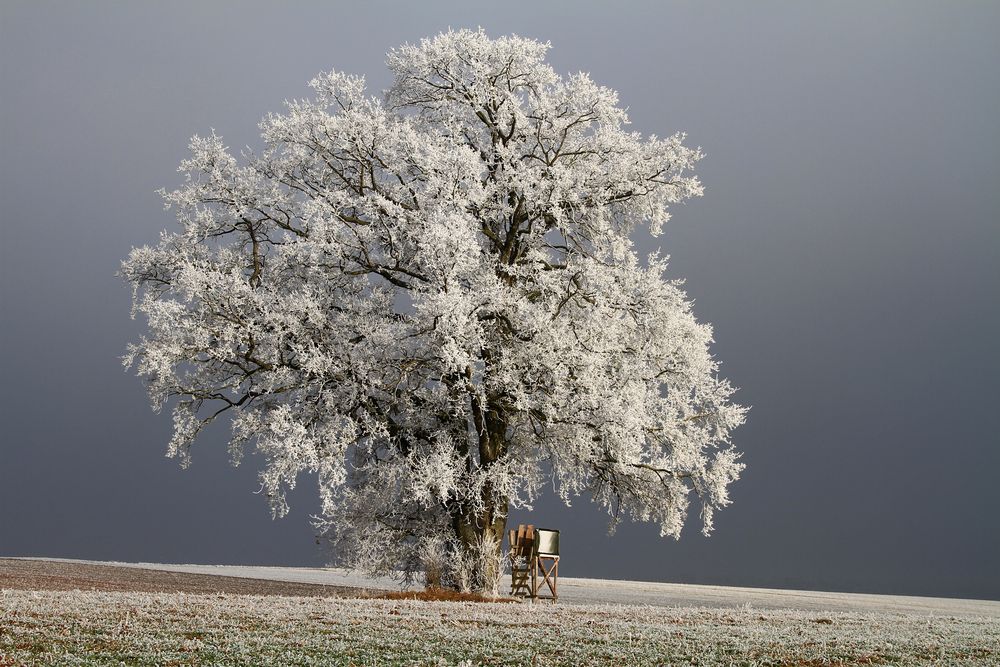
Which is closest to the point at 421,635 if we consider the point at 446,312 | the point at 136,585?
the point at 446,312

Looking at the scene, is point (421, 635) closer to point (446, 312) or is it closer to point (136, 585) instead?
point (446, 312)

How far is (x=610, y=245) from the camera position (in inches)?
1055

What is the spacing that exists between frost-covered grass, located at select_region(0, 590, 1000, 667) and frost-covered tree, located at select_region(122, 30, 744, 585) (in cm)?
583

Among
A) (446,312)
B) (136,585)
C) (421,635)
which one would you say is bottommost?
(136,585)

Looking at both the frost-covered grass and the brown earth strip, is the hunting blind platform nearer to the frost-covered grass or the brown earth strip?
the brown earth strip

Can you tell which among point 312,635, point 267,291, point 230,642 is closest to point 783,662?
point 312,635

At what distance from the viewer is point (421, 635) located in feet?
44.9

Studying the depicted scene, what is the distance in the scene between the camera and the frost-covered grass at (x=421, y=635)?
1177 centimetres

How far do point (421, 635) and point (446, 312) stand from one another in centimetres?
969

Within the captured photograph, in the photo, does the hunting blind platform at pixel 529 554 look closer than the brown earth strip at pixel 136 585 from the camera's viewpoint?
No

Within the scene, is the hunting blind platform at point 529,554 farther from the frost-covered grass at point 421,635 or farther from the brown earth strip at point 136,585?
the frost-covered grass at point 421,635

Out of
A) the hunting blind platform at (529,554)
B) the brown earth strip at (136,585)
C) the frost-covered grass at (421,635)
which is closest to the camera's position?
the frost-covered grass at (421,635)

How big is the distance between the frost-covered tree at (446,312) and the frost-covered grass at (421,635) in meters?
5.83

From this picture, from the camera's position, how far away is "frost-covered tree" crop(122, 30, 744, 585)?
930 inches
